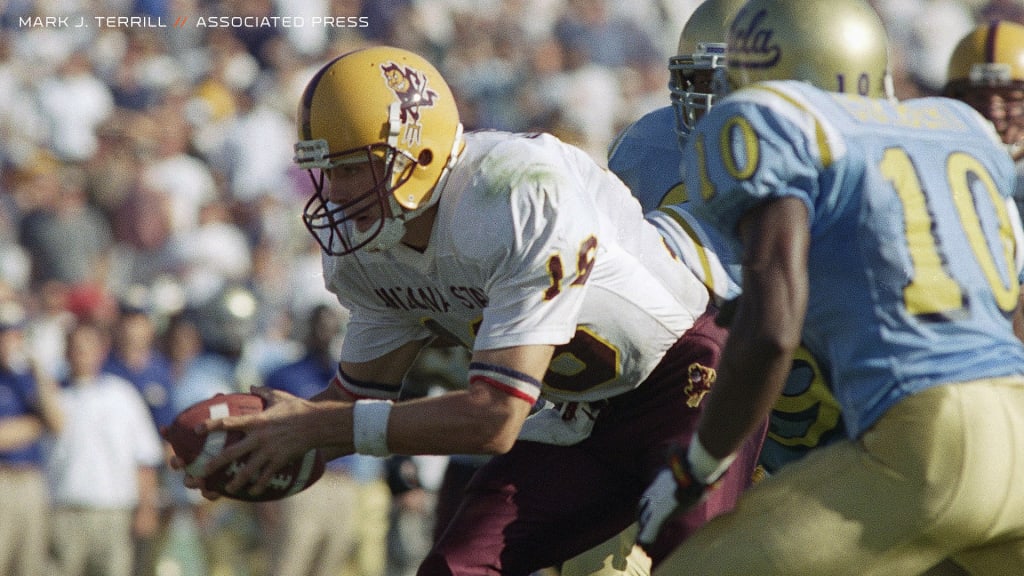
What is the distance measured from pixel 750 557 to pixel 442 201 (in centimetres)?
123

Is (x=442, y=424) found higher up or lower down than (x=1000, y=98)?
higher up

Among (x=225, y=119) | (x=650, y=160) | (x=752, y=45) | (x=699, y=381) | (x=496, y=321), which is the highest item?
(x=752, y=45)

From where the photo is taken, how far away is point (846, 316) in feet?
9.70

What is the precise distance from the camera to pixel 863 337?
2936 millimetres

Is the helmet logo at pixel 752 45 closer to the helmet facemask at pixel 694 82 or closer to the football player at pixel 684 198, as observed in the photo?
the football player at pixel 684 198

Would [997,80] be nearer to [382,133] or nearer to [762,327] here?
[382,133]

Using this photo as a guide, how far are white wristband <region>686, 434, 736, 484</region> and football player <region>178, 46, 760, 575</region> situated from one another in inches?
22.6

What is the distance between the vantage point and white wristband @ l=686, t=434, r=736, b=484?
2900mm

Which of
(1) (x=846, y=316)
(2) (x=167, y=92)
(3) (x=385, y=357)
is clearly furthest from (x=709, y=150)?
(2) (x=167, y=92)

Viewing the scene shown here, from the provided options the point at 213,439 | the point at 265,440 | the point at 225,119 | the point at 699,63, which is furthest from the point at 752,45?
the point at 225,119

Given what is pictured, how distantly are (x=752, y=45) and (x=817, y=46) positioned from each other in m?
0.14

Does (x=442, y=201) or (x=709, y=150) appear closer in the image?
(x=709, y=150)

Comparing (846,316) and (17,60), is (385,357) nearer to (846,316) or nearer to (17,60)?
A: (846,316)

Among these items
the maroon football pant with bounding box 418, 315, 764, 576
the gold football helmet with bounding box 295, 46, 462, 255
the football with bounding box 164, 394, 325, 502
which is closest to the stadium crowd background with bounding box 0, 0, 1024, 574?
the maroon football pant with bounding box 418, 315, 764, 576
